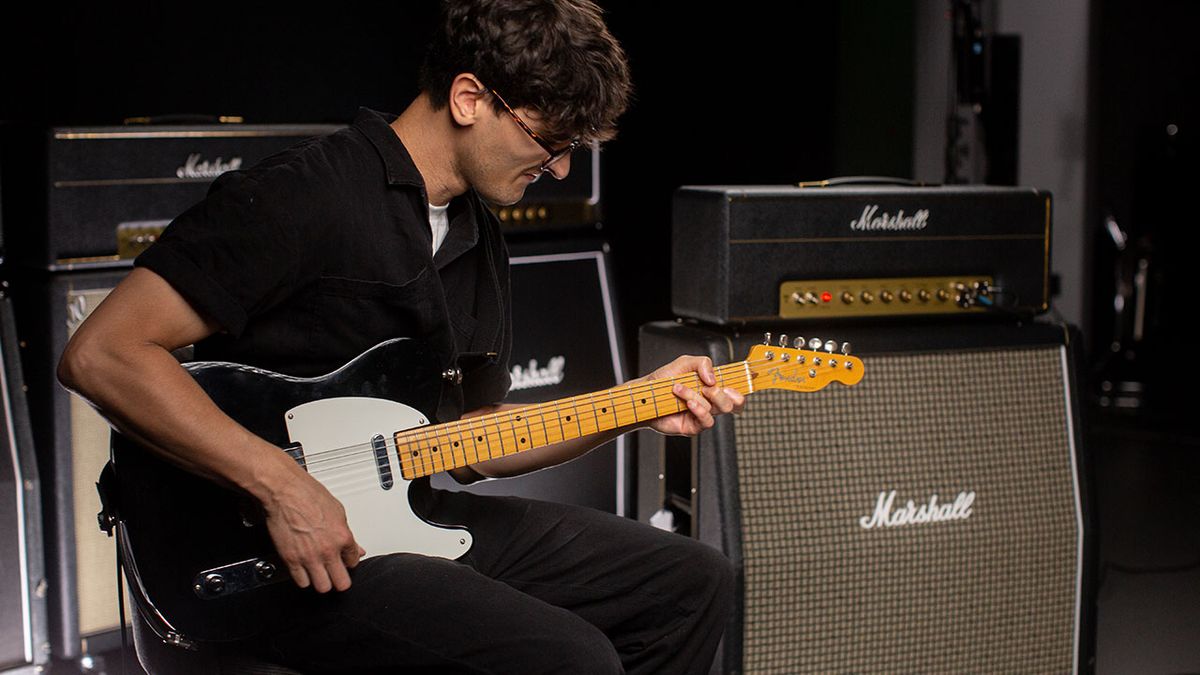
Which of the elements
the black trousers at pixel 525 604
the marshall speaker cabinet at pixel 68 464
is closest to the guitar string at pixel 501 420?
the black trousers at pixel 525 604

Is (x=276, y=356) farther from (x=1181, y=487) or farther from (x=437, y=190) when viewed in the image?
(x=1181, y=487)

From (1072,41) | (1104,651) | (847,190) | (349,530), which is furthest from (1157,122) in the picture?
(349,530)

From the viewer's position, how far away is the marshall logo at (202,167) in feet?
8.37

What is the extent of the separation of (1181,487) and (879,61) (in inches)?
66.3

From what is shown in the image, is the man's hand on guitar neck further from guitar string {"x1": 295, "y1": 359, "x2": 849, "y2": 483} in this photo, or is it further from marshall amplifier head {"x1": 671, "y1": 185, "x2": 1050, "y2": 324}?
marshall amplifier head {"x1": 671, "y1": 185, "x2": 1050, "y2": 324}

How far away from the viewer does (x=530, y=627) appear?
1.59 m

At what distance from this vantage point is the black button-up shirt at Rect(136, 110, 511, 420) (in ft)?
4.99

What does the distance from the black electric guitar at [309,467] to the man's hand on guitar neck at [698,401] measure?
27 millimetres

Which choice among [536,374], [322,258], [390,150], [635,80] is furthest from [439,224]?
[635,80]

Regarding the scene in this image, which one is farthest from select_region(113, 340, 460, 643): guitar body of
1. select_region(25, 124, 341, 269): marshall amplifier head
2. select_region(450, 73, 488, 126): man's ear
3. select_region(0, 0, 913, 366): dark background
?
select_region(0, 0, 913, 366): dark background

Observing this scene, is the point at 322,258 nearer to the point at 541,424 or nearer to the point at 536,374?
the point at 541,424

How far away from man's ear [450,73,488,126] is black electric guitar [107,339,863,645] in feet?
1.07

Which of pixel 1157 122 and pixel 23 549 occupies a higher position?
pixel 1157 122

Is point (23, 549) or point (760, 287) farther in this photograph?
point (23, 549)
